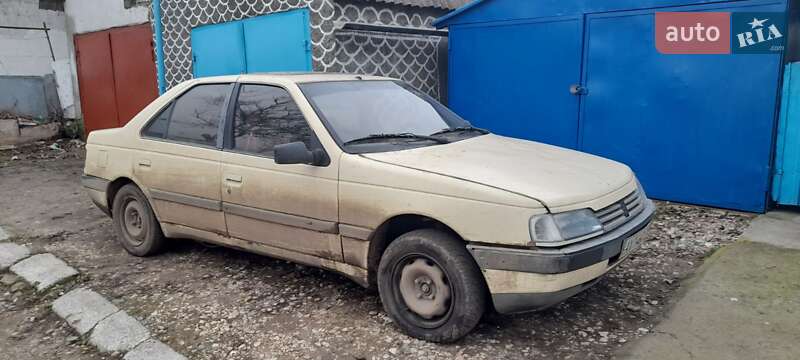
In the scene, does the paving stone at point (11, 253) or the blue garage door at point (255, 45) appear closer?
the paving stone at point (11, 253)

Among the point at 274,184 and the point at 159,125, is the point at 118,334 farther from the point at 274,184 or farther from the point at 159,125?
the point at 159,125

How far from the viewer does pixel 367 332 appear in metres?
3.50

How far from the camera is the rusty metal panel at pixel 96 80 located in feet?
36.9

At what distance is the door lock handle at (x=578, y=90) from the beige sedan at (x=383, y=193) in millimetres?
2481

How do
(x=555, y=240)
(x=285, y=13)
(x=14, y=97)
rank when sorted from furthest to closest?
(x=14, y=97)
(x=285, y=13)
(x=555, y=240)

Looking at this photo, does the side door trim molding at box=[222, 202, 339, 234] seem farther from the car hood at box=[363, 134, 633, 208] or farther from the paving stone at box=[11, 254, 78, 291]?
the paving stone at box=[11, 254, 78, 291]

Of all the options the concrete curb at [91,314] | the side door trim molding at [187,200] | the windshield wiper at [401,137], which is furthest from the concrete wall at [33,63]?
the windshield wiper at [401,137]

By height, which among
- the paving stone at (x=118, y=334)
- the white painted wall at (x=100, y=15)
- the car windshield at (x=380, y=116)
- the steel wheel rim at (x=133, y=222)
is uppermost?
the white painted wall at (x=100, y=15)

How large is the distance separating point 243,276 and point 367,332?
4.59 ft

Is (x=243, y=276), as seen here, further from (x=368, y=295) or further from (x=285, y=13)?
(x=285, y=13)

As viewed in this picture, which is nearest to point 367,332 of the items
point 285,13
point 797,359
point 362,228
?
point 362,228

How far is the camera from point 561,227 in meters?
2.93

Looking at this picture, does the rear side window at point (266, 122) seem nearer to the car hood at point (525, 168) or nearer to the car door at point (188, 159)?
the car door at point (188, 159)

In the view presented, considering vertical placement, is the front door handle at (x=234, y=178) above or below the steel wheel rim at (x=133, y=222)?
above
